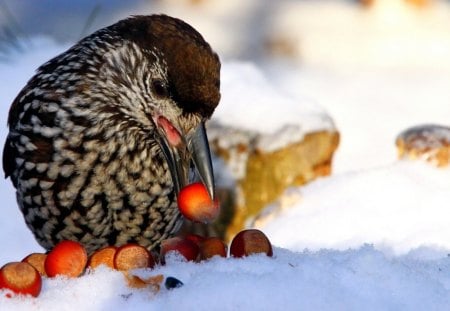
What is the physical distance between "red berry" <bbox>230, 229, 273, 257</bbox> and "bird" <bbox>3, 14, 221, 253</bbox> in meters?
1.01

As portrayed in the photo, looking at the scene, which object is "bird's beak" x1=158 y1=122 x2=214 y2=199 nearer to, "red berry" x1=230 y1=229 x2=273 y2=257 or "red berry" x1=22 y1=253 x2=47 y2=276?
"red berry" x1=230 y1=229 x2=273 y2=257

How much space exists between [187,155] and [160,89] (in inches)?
10.8

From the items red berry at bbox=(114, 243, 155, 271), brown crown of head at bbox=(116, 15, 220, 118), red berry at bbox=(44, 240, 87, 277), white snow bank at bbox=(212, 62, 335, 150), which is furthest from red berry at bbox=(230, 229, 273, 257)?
white snow bank at bbox=(212, 62, 335, 150)

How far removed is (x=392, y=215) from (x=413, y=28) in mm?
4135

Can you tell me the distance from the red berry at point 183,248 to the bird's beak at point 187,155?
2.36 ft

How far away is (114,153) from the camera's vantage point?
414 cm

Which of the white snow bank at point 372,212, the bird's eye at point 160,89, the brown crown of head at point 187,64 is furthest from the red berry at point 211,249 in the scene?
the white snow bank at point 372,212

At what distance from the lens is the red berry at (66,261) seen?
9.00 feet

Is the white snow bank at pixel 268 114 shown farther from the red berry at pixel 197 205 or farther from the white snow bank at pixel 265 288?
the white snow bank at pixel 265 288

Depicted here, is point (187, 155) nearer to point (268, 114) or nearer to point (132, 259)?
point (132, 259)

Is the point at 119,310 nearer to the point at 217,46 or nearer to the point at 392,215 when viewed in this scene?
the point at 392,215

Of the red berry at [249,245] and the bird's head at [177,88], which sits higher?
the bird's head at [177,88]

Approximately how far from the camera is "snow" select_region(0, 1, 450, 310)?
2.58 meters

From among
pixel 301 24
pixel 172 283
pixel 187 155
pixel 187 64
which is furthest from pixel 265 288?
pixel 301 24
